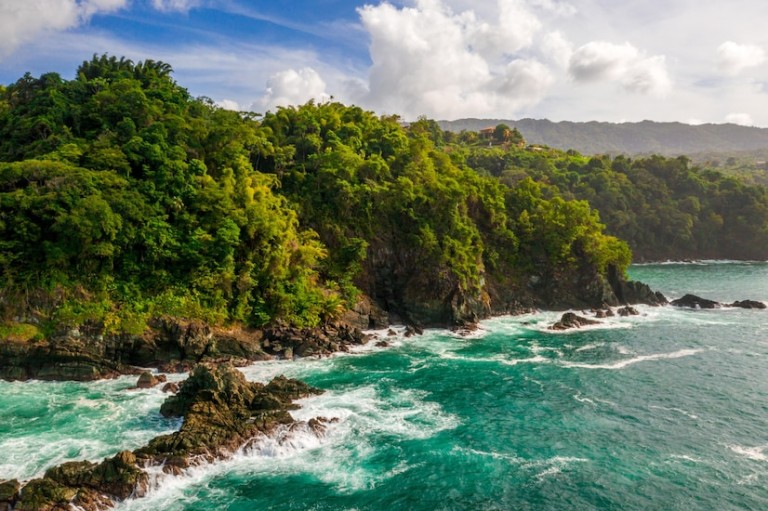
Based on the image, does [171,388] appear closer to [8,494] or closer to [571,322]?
[8,494]

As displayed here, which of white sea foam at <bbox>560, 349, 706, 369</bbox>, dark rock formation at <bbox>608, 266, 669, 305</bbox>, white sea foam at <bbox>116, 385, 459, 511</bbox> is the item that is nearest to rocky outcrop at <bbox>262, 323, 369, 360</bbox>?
white sea foam at <bbox>116, 385, 459, 511</bbox>

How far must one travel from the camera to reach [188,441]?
26.1m

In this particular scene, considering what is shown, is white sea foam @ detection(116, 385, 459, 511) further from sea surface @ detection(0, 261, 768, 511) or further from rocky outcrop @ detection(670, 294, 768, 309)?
rocky outcrop @ detection(670, 294, 768, 309)

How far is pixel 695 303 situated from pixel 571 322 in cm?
2448

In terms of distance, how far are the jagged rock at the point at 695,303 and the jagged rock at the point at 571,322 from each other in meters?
19.5

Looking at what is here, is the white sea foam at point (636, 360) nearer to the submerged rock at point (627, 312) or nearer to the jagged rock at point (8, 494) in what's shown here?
the submerged rock at point (627, 312)

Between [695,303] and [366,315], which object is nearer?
[366,315]

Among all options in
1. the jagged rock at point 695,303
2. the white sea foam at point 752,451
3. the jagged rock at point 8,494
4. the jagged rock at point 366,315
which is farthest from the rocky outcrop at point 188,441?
the jagged rock at point 695,303

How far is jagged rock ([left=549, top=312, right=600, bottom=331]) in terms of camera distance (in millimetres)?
56281

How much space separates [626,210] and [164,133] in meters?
104

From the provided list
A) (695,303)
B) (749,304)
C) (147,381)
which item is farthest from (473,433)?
(749,304)

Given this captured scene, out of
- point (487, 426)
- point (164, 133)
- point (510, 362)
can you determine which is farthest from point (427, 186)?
point (487, 426)

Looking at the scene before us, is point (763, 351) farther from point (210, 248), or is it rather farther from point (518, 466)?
point (210, 248)

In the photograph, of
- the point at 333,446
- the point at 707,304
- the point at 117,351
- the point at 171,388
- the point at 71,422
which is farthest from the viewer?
the point at 707,304
